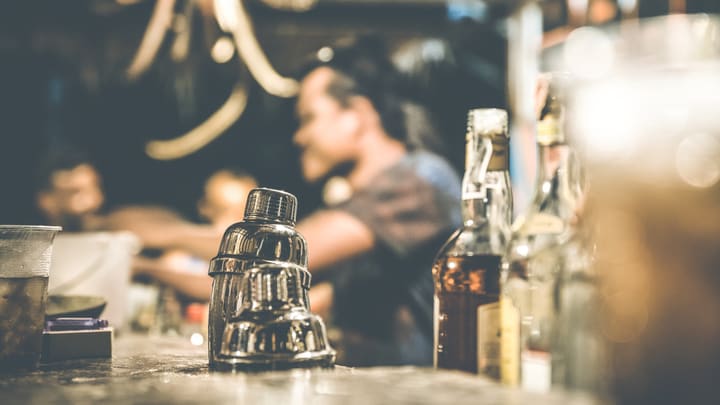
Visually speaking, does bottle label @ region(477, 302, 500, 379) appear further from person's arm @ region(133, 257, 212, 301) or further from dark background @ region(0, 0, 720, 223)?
dark background @ region(0, 0, 720, 223)

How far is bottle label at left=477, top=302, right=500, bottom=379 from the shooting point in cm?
74

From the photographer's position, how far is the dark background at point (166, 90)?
4266 millimetres

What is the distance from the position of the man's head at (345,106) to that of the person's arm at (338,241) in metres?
0.57

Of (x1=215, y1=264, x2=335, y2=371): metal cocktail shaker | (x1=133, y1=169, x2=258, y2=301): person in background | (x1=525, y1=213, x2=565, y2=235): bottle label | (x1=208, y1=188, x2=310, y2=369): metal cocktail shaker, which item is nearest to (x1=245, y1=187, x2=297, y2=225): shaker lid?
(x1=208, y1=188, x2=310, y2=369): metal cocktail shaker

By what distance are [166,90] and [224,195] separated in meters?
0.85

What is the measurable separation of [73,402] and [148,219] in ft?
13.6

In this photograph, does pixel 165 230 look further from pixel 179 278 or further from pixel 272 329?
pixel 272 329

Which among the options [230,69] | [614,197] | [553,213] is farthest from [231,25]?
[614,197]

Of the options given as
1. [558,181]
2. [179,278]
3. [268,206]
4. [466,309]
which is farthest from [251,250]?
[179,278]

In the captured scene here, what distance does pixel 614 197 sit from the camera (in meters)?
0.59

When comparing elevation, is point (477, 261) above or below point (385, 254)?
Result: below

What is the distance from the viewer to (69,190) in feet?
14.9

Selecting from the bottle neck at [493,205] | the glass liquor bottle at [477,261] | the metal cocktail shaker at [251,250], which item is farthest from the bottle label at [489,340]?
the metal cocktail shaker at [251,250]

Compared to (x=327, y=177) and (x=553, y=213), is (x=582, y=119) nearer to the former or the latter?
(x=553, y=213)
